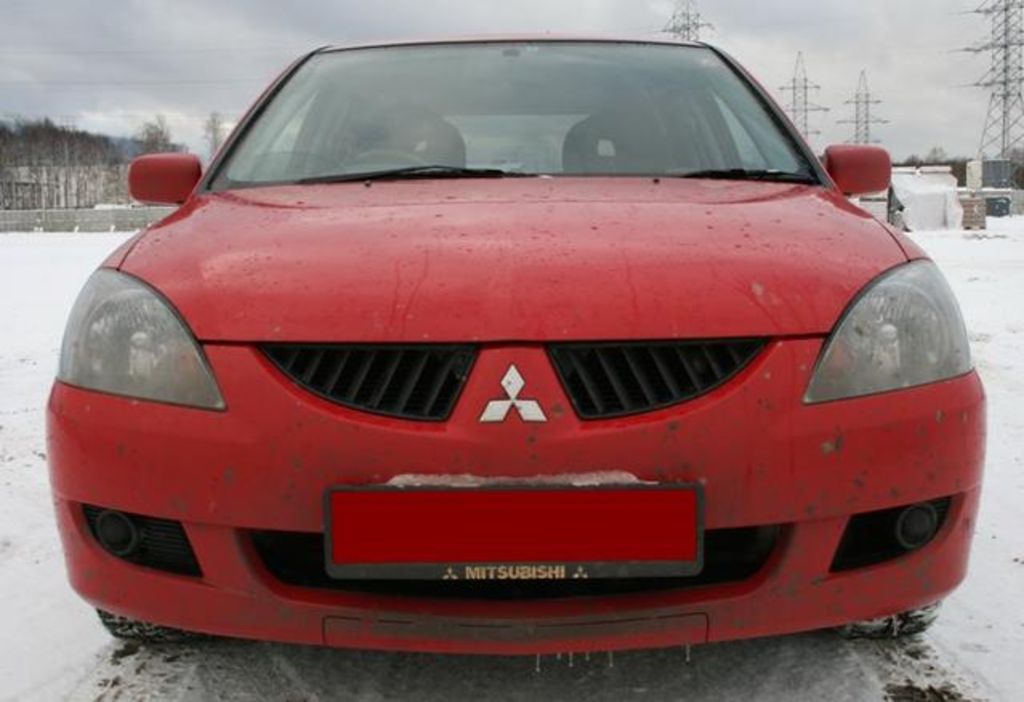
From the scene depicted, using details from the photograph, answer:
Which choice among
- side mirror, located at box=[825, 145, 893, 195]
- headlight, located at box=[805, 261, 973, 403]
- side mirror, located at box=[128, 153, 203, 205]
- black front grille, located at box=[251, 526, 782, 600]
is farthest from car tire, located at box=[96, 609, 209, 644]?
side mirror, located at box=[825, 145, 893, 195]

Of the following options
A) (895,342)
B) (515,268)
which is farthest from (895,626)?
(515,268)

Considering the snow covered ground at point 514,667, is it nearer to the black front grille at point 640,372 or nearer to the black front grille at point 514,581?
the black front grille at point 514,581

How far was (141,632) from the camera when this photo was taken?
197 centimetres

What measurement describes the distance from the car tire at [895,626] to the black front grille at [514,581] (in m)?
0.49

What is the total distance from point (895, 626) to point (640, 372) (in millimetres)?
895

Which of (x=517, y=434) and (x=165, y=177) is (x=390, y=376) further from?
(x=165, y=177)

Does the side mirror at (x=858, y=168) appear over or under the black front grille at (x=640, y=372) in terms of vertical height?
over

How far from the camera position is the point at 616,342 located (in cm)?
151

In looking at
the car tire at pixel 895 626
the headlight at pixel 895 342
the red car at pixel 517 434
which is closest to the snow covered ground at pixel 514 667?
the car tire at pixel 895 626

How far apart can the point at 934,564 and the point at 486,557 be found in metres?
0.75

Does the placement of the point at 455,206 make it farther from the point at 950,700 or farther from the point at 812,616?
the point at 950,700

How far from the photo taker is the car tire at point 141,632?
1.94 meters

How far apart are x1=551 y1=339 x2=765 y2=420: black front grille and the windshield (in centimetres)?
90

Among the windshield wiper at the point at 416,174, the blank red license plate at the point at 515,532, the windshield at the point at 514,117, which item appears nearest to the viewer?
the blank red license plate at the point at 515,532
